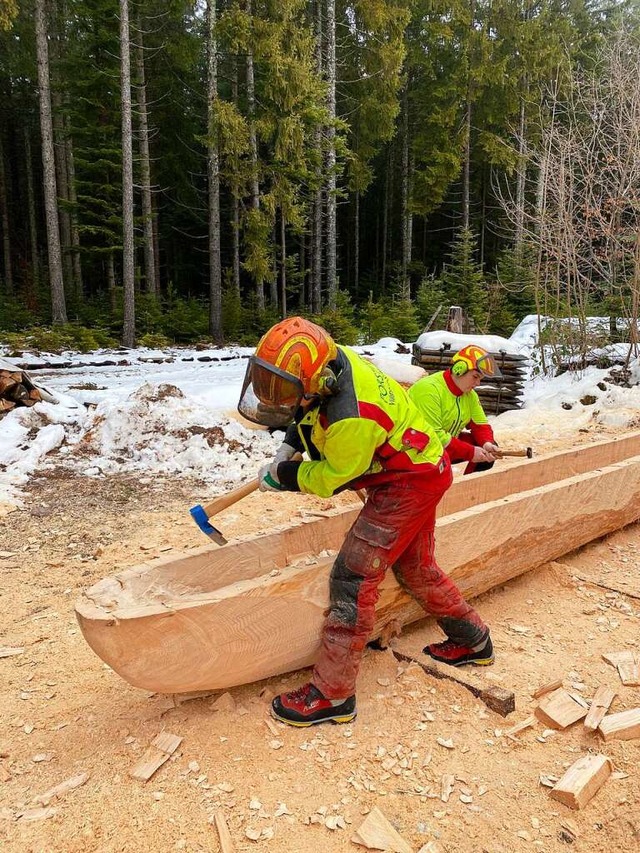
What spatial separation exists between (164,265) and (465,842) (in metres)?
24.7

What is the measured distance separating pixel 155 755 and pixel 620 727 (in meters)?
1.85

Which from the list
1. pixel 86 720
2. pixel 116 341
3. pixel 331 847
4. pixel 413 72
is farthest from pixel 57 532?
pixel 413 72

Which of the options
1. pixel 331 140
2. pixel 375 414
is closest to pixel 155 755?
pixel 375 414

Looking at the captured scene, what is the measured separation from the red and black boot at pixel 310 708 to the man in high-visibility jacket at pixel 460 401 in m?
1.85

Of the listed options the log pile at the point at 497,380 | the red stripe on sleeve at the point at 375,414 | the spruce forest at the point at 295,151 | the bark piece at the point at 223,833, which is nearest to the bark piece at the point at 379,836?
the bark piece at the point at 223,833

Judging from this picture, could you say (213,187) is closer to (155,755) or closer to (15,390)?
(15,390)

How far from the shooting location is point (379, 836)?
6.38 ft

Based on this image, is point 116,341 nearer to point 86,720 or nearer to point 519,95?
point 86,720

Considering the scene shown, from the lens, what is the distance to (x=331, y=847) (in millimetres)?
1927

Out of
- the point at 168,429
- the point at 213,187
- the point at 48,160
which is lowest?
the point at 168,429

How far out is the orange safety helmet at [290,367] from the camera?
223 centimetres

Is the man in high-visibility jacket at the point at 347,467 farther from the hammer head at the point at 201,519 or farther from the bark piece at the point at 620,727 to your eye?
the bark piece at the point at 620,727

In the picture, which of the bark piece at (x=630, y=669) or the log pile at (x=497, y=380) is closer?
the bark piece at (x=630, y=669)

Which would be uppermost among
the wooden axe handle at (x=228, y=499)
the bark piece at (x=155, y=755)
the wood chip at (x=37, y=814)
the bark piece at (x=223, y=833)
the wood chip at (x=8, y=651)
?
the wooden axe handle at (x=228, y=499)
